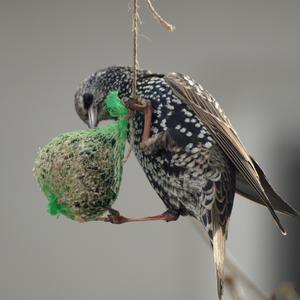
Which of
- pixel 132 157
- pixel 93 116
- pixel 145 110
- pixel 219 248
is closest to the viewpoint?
pixel 219 248

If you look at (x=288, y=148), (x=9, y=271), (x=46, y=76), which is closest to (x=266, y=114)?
(x=288, y=148)

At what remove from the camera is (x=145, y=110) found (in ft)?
9.39

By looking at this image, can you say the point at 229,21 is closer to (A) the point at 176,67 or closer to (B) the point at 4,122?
(A) the point at 176,67

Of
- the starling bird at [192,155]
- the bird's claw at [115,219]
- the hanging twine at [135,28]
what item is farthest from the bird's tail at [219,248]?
the hanging twine at [135,28]

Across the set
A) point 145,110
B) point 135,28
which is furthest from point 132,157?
point 135,28

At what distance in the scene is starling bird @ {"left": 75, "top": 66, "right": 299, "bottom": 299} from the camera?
111 inches

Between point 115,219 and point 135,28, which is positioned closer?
point 135,28

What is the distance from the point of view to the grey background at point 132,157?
5.57 m

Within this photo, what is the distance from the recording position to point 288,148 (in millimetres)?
6035

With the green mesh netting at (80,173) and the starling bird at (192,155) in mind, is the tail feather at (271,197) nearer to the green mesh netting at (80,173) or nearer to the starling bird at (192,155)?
the starling bird at (192,155)

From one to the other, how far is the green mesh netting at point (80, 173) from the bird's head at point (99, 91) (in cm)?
35

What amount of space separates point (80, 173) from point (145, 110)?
0.31m

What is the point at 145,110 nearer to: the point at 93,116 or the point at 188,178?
the point at 188,178

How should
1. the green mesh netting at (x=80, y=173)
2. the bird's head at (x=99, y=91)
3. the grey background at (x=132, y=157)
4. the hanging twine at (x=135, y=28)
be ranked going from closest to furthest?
the hanging twine at (x=135, y=28)
the green mesh netting at (x=80, y=173)
the bird's head at (x=99, y=91)
the grey background at (x=132, y=157)
